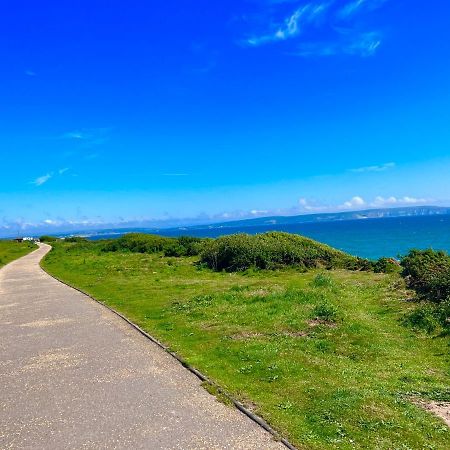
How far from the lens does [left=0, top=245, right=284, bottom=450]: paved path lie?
8.29 meters

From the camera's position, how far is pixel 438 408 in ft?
30.5

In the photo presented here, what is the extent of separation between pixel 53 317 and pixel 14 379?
26.5 ft

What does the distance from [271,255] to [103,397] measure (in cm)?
2616

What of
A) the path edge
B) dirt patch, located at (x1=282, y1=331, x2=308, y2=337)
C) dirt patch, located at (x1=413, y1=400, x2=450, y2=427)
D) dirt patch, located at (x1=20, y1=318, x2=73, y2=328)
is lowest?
dirt patch, located at (x1=413, y1=400, x2=450, y2=427)

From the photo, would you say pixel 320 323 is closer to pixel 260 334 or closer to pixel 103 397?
pixel 260 334

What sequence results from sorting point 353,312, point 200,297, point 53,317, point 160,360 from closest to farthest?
point 160,360 < point 353,312 < point 53,317 < point 200,297

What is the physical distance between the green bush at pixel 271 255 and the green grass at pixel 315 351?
7.77m

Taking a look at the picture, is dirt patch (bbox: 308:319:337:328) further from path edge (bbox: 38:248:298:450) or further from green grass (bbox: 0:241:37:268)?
green grass (bbox: 0:241:37:268)

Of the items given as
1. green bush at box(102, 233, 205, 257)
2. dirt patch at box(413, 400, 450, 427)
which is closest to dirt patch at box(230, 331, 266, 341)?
dirt patch at box(413, 400, 450, 427)

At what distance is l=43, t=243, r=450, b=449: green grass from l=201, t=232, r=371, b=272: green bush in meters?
7.77

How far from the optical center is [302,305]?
19172 mm

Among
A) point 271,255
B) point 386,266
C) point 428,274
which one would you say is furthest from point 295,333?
point 271,255

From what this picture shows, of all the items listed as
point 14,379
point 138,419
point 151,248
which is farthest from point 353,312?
point 151,248

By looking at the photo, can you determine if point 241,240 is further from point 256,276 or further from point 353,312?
point 353,312
